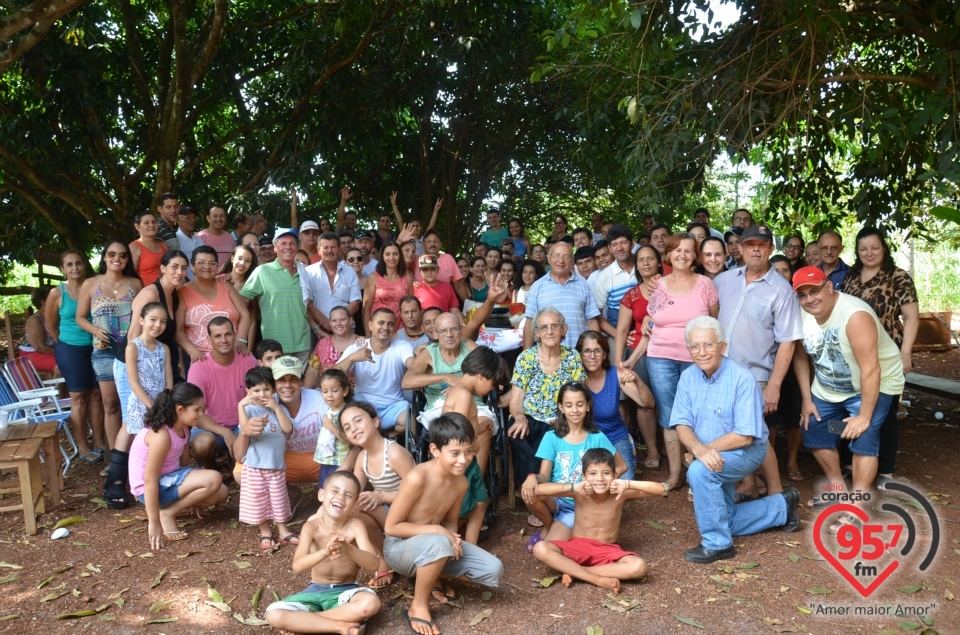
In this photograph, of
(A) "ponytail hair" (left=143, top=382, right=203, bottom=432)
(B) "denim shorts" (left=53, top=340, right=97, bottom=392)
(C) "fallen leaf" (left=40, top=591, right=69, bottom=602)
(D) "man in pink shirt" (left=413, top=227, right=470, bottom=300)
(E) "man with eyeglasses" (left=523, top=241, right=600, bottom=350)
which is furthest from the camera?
(D) "man in pink shirt" (left=413, top=227, right=470, bottom=300)

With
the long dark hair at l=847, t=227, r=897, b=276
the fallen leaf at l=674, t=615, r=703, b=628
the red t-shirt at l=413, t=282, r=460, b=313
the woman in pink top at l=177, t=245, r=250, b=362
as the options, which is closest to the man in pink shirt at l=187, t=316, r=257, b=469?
the woman in pink top at l=177, t=245, r=250, b=362

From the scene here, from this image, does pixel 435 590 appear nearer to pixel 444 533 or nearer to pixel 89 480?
pixel 444 533

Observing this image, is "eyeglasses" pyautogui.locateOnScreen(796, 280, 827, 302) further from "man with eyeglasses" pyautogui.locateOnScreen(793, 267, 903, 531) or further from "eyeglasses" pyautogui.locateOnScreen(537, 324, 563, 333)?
"eyeglasses" pyautogui.locateOnScreen(537, 324, 563, 333)

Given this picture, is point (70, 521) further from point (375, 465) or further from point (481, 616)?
point (481, 616)

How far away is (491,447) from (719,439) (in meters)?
1.50

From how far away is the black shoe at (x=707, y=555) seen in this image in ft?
13.4

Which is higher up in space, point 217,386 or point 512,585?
point 217,386

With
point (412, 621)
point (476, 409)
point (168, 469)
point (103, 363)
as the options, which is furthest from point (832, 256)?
point (103, 363)

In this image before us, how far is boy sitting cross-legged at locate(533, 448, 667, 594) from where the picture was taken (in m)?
3.83

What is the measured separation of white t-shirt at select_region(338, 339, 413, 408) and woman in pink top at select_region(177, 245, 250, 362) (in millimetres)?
862

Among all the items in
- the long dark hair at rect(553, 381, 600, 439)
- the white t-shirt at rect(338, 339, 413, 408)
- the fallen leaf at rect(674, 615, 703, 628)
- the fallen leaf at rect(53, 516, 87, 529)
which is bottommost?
the fallen leaf at rect(674, 615, 703, 628)

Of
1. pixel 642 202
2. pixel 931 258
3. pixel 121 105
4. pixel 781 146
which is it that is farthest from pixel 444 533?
pixel 931 258

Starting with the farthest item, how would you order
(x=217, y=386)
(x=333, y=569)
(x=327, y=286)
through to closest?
(x=327, y=286) → (x=217, y=386) → (x=333, y=569)

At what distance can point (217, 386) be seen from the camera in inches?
201
